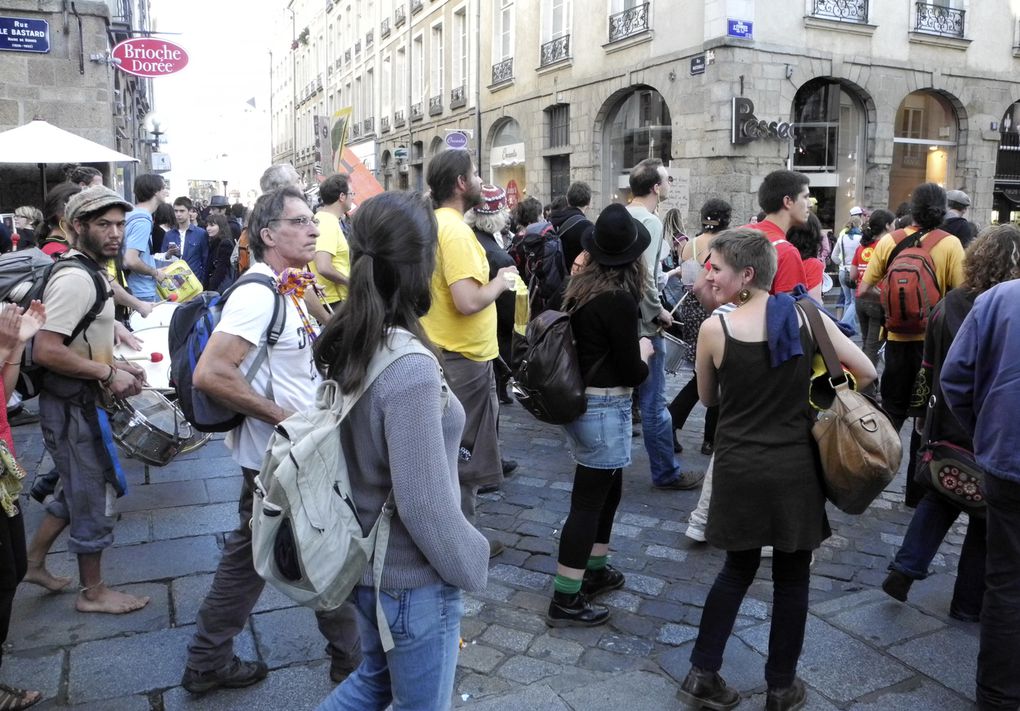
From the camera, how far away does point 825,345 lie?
2.85 m

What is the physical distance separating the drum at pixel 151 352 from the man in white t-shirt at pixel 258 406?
220 centimetres

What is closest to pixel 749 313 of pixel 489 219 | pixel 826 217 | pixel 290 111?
pixel 489 219

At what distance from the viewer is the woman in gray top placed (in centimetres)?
185

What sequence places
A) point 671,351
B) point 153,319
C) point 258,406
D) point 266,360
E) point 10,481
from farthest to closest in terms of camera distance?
point 153,319 < point 671,351 < point 266,360 < point 258,406 < point 10,481

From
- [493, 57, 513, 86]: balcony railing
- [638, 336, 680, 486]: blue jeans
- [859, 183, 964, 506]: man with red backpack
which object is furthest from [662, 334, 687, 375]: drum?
[493, 57, 513, 86]: balcony railing

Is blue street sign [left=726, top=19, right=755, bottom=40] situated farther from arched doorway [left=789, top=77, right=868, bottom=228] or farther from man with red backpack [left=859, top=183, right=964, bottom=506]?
man with red backpack [left=859, top=183, right=964, bottom=506]

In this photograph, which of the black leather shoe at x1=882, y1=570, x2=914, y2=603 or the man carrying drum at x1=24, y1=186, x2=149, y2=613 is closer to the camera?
the man carrying drum at x1=24, y1=186, x2=149, y2=613

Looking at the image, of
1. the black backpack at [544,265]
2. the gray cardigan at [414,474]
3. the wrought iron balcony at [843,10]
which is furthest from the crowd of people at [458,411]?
the wrought iron balcony at [843,10]

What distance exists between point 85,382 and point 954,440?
3613mm

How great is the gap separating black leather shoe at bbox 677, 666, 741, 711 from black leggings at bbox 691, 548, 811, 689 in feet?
0.10

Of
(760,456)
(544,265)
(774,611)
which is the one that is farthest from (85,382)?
(544,265)

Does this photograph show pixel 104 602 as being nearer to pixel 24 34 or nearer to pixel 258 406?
pixel 258 406

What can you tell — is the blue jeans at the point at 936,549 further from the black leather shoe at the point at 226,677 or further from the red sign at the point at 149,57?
the red sign at the point at 149,57

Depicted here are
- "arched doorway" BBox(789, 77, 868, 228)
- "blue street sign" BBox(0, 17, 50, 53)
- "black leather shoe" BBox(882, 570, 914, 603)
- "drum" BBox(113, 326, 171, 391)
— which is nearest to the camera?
"black leather shoe" BBox(882, 570, 914, 603)
